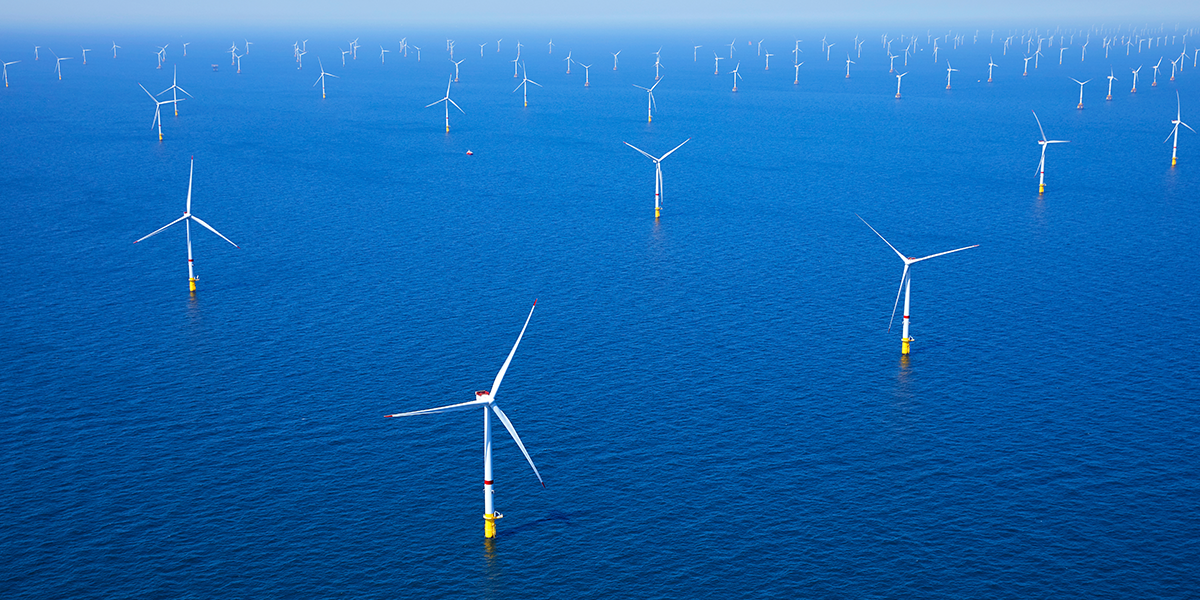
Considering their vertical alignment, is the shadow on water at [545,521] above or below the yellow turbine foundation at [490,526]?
below

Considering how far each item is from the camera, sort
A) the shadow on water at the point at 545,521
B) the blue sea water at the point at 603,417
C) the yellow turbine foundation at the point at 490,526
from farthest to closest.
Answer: the shadow on water at the point at 545,521
the yellow turbine foundation at the point at 490,526
the blue sea water at the point at 603,417

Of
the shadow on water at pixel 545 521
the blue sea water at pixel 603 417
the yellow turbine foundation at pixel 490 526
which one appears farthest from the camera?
the shadow on water at pixel 545 521

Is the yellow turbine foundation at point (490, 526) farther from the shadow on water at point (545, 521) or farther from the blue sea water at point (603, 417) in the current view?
the shadow on water at point (545, 521)

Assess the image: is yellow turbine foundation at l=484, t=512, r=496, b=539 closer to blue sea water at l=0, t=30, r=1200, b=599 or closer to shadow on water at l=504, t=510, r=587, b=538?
blue sea water at l=0, t=30, r=1200, b=599

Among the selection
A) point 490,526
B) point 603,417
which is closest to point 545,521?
point 490,526

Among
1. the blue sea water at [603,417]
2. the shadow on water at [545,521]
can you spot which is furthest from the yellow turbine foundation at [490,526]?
the shadow on water at [545,521]

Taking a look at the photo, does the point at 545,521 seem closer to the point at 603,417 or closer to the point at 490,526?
the point at 490,526

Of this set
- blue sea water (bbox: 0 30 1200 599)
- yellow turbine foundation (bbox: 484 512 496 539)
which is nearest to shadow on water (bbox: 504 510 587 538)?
blue sea water (bbox: 0 30 1200 599)

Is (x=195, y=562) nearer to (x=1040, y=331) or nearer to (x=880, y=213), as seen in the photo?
(x=1040, y=331)

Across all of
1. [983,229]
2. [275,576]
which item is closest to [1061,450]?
[275,576]
